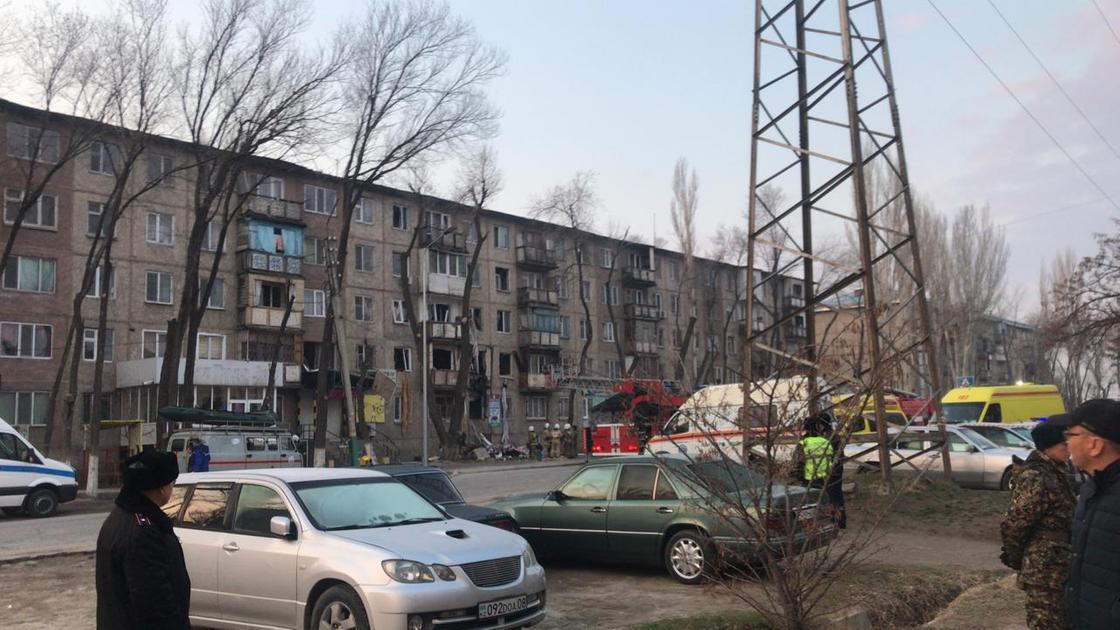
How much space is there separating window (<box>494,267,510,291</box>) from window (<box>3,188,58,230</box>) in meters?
26.4

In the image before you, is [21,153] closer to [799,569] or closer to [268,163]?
[268,163]

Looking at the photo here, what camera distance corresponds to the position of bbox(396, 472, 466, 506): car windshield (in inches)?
459

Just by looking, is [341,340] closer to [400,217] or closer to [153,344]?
[153,344]

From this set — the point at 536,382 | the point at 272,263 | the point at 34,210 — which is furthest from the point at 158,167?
the point at 536,382

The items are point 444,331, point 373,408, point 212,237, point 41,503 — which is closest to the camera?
point 41,503

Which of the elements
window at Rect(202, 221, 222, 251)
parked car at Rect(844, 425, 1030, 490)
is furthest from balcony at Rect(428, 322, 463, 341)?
parked car at Rect(844, 425, 1030, 490)

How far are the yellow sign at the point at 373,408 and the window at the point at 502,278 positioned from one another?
13.2 metres

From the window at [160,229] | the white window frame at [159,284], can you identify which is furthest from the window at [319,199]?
the white window frame at [159,284]

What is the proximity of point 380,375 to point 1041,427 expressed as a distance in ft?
152

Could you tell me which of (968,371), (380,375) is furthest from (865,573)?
(968,371)

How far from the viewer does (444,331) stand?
177ft

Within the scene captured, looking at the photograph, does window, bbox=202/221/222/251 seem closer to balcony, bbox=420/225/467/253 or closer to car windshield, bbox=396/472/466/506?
balcony, bbox=420/225/467/253

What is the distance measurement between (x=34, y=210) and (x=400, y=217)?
19.9 metres

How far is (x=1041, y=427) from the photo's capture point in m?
5.44
